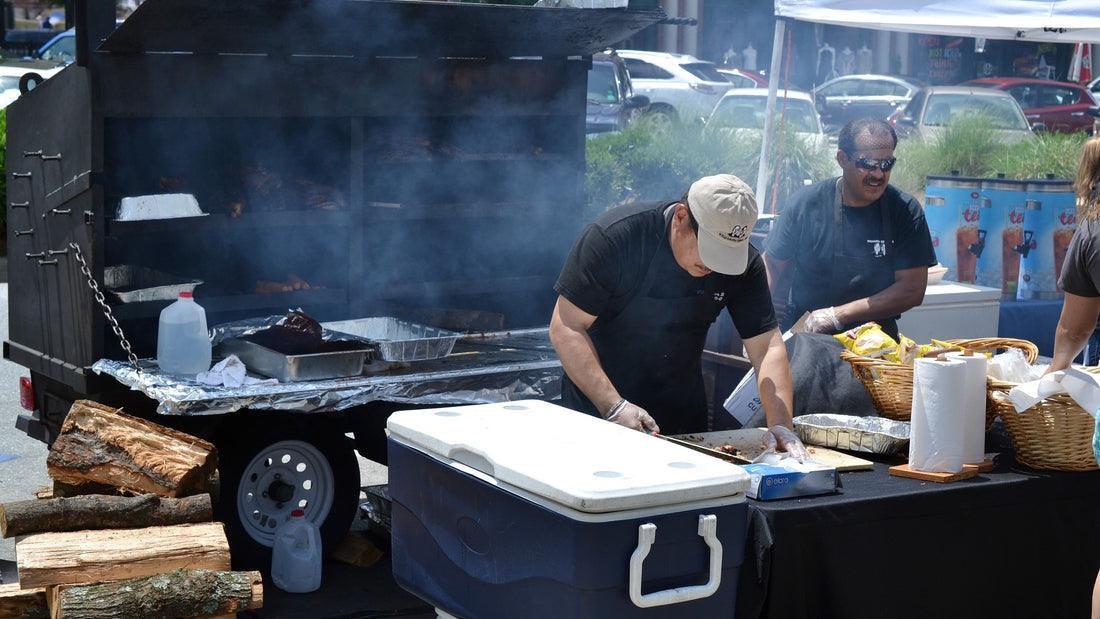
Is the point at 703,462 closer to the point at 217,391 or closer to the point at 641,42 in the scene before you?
the point at 217,391

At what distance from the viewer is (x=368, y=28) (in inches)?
181

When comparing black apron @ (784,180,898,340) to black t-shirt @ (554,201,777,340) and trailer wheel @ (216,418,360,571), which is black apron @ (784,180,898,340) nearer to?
black t-shirt @ (554,201,777,340)

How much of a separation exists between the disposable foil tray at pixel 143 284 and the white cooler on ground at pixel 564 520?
211 cm

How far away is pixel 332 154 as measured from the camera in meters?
5.31

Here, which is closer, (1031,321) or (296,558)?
(296,558)

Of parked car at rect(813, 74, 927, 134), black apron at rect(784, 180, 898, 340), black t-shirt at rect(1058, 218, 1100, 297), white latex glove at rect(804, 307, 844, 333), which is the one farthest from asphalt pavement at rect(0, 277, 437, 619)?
parked car at rect(813, 74, 927, 134)

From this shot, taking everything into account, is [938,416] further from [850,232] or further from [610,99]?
[610,99]

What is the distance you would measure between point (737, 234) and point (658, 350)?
1.83 feet

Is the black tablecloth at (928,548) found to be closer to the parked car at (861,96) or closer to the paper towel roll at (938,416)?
the paper towel roll at (938,416)

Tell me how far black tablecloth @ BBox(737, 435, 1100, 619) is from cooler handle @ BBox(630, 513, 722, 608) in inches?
16.3

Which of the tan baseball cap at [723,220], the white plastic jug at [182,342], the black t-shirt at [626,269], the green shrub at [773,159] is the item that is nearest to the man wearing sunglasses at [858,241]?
the black t-shirt at [626,269]

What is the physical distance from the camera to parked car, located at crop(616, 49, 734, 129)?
67.5 feet

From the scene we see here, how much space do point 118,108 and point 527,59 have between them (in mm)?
1875

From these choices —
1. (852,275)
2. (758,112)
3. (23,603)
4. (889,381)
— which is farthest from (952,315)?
(758,112)
